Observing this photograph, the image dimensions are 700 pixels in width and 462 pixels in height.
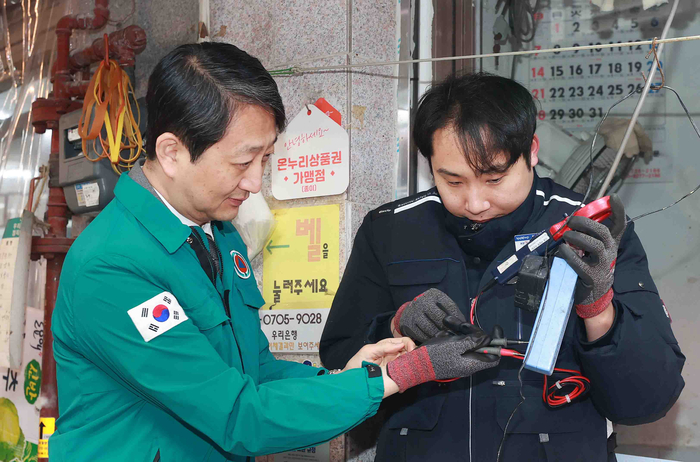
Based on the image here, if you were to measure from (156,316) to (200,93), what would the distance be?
46cm

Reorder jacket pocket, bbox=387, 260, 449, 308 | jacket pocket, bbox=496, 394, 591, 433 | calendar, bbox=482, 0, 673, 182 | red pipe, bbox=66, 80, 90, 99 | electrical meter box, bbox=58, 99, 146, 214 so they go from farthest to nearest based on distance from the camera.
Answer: red pipe, bbox=66, 80, 90, 99 < electrical meter box, bbox=58, 99, 146, 214 < calendar, bbox=482, 0, 673, 182 < jacket pocket, bbox=387, 260, 449, 308 < jacket pocket, bbox=496, 394, 591, 433

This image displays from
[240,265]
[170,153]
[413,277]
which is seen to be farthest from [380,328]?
[170,153]

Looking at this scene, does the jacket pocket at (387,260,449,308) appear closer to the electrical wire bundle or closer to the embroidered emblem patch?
the embroidered emblem patch

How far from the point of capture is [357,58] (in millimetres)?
2277

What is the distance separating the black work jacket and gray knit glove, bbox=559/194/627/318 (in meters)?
0.14

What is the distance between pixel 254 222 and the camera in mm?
2338

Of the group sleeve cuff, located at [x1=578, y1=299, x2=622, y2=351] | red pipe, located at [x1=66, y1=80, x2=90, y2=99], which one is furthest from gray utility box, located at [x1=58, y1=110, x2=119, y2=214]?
Answer: sleeve cuff, located at [x1=578, y1=299, x2=622, y2=351]

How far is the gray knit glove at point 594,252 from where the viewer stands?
135 centimetres

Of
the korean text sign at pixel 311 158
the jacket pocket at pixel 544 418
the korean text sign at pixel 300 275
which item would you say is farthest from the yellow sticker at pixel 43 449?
the jacket pocket at pixel 544 418

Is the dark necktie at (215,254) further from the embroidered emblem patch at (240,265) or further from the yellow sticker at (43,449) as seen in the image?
the yellow sticker at (43,449)

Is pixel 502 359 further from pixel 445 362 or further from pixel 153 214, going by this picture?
pixel 153 214

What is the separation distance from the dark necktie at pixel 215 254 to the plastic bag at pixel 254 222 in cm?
67

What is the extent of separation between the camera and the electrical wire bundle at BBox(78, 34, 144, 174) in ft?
8.78

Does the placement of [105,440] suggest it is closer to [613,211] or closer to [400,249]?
[400,249]
